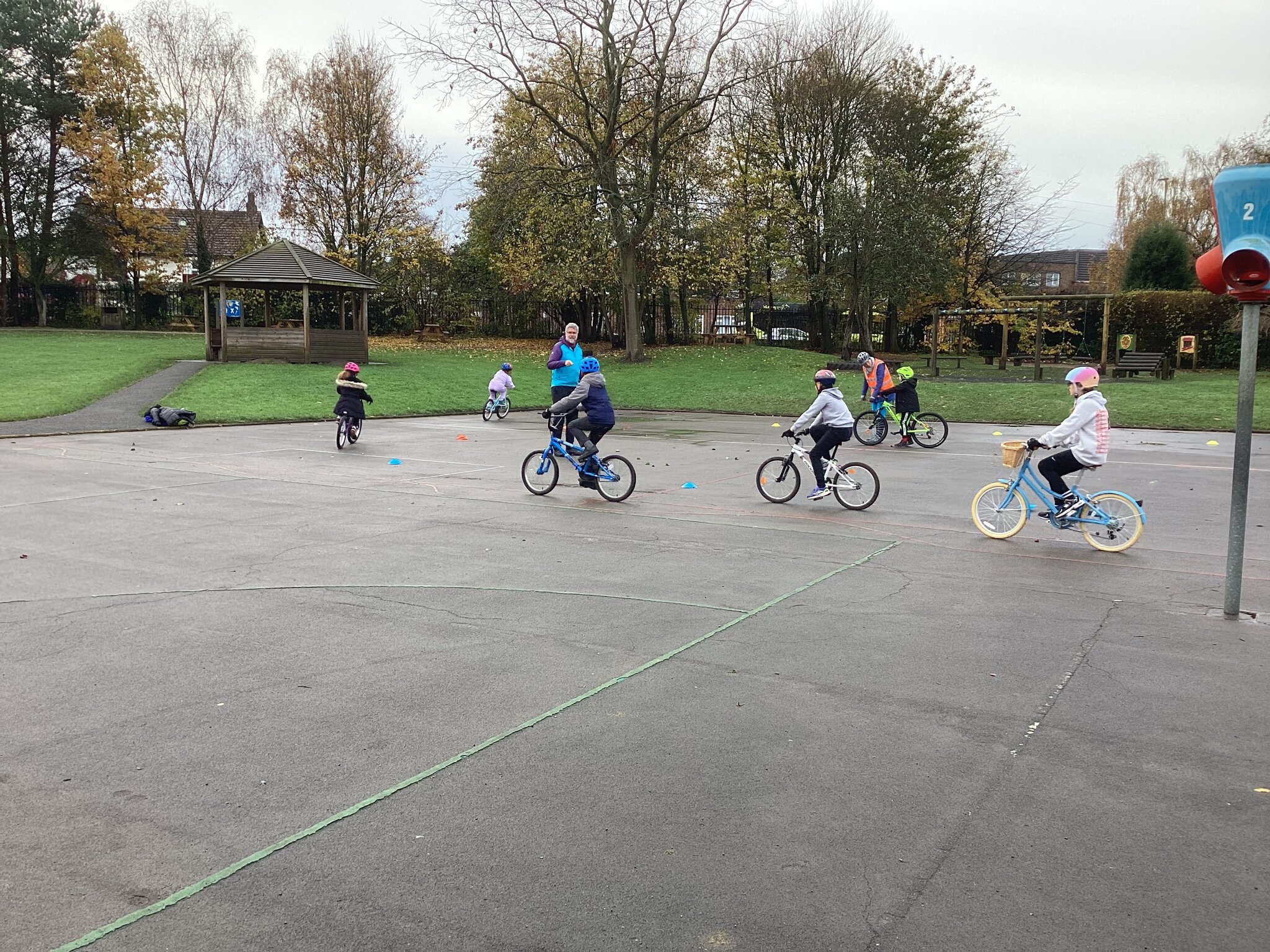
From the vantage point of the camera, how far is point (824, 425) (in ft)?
36.1

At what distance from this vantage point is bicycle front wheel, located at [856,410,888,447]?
18.2 metres

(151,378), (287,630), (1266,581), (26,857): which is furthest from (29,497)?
(151,378)

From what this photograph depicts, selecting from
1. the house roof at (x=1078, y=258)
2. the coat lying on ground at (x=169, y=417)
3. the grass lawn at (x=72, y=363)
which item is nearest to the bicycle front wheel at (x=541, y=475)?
the coat lying on ground at (x=169, y=417)

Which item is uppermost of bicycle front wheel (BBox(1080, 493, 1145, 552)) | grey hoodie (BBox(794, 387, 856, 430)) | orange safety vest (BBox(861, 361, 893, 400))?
orange safety vest (BBox(861, 361, 893, 400))

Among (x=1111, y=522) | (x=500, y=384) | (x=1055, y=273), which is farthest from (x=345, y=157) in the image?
(x=1055, y=273)

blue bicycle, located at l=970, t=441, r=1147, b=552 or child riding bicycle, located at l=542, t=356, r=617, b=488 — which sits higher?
child riding bicycle, located at l=542, t=356, r=617, b=488

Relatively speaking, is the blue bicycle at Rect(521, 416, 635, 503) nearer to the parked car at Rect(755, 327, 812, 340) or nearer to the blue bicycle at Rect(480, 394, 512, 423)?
the blue bicycle at Rect(480, 394, 512, 423)

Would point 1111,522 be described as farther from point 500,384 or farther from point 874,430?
point 500,384

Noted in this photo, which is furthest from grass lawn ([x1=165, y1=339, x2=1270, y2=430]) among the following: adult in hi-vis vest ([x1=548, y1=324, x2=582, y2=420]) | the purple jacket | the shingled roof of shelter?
adult in hi-vis vest ([x1=548, y1=324, x2=582, y2=420])

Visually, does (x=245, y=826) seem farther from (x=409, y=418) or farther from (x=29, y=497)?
(x=409, y=418)

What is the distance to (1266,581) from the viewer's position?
7539 mm

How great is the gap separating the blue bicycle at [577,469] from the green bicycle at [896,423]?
700cm

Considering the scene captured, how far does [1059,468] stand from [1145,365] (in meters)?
26.7

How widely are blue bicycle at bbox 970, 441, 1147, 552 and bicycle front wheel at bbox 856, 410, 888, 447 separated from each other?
8602mm
